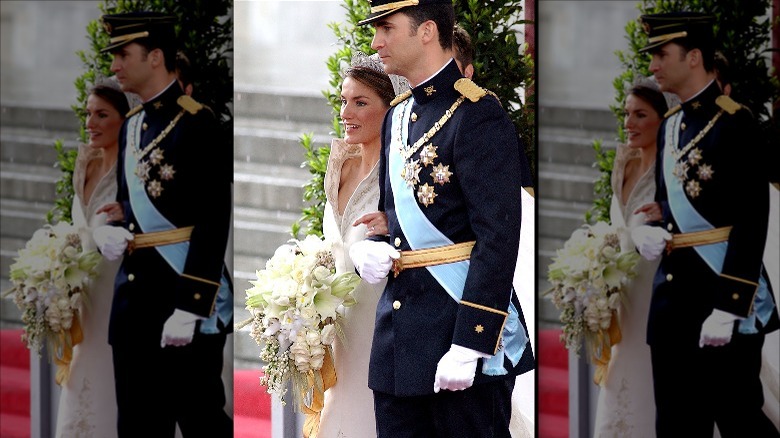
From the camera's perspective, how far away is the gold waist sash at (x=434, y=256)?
10.7 feet

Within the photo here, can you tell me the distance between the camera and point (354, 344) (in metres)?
3.87

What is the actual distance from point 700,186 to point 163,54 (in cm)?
180

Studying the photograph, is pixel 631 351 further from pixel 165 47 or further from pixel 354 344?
pixel 165 47

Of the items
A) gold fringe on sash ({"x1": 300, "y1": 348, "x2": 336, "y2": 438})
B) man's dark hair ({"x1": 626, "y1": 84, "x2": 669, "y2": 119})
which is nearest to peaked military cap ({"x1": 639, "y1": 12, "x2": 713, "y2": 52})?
man's dark hair ({"x1": 626, "y1": 84, "x2": 669, "y2": 119})

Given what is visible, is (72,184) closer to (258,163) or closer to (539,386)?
(258,163)

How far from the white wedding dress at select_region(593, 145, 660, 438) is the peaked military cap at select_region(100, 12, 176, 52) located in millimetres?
1546

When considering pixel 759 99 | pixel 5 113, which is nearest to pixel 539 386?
pixel 759 99

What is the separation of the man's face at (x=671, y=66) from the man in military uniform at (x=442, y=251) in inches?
26.8

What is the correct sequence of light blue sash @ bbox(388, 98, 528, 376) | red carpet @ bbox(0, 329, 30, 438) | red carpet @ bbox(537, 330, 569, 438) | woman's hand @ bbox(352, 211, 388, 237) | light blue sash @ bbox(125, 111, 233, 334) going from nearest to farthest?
light blue sash @ bbox(388, 98, 528, 376) < woman's hand @ bbox(352, 211, 388, 237) < red carpet @ bbox(537, 330, 569, 438) < light blue sash @ bbox(125, 111, 233, 334) < red carpet @ bbox(0, 329, 30, 438)

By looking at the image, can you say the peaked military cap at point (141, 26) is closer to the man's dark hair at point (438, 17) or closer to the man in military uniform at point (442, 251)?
the man in military uniform at point (442, 251)

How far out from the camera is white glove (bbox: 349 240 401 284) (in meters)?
3.29

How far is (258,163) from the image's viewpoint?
420cm

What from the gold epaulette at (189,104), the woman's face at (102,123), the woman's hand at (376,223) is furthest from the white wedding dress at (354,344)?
the woman's face at (102,123)

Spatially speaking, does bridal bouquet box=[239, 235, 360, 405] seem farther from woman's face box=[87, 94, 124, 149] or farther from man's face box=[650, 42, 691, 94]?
man's face box=[650, 42, 691, 94]
